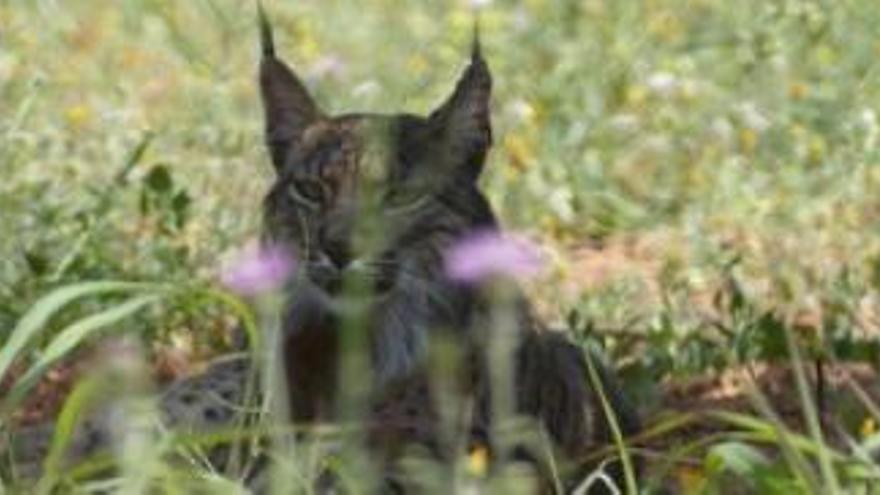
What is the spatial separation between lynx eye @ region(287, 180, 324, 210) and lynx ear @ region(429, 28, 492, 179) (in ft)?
0.76

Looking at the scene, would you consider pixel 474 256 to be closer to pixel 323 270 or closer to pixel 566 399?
pixel 323 270

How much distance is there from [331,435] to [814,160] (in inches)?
209

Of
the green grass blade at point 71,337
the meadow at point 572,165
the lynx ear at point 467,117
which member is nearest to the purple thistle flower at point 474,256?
the lynx ear at point 467,117

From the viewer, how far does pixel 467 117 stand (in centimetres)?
605

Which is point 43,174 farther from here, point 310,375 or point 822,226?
point 310,375

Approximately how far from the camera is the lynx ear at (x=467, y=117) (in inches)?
237

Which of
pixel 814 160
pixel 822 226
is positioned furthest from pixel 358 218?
pixel 814 160

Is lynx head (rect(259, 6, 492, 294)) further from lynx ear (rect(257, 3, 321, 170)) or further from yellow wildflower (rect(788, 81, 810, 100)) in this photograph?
yellow wildflower (rect(788, 81, 810, 100))

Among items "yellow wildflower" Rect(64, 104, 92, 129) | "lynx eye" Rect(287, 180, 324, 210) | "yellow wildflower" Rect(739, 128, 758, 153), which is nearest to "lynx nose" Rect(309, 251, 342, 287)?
"lynx eye" Rect(287, 180, 324, 210)

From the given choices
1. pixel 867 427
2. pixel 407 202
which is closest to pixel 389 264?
pixel 407 202

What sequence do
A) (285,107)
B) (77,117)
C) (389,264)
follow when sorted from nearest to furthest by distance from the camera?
1. (389,264)
2. (285,107)
3. (77,117)

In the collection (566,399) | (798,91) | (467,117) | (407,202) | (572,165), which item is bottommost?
(566,399)

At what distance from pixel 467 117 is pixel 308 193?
31 centimetres

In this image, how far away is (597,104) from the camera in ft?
32.7
